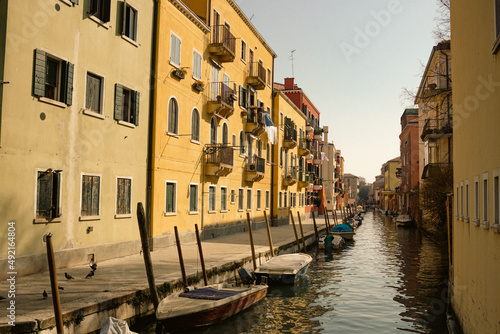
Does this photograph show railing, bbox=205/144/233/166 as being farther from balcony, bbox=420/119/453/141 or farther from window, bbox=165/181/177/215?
balcony, bbox=420/119/453/141

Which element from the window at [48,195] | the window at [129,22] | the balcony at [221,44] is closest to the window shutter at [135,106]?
the window at [129,22]

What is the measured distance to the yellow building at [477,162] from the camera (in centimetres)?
661

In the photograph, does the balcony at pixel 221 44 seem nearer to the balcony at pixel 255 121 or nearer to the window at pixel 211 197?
the balcony at pixel 255 121

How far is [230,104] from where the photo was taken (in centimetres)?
2512

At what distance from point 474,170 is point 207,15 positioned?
1765 cm

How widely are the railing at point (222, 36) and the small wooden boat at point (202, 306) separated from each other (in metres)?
14.3

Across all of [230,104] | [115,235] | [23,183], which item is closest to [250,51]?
[230,104]

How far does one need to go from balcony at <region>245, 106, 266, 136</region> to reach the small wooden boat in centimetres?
1695

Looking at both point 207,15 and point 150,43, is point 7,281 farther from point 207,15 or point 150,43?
point 207,15

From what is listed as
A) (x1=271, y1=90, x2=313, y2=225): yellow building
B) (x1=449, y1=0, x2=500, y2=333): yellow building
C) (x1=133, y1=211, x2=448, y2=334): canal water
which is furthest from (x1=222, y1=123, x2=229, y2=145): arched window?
(x1=449, y1=0, x2=500, y2=333): yellow building

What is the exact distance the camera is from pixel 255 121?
1168 inches

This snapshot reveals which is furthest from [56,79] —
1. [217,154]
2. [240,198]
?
[240,198]

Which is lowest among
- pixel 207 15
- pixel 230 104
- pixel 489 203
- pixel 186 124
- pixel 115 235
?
pixel 115 235

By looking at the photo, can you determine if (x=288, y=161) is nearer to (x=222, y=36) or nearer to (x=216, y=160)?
(x=222, y=36)
